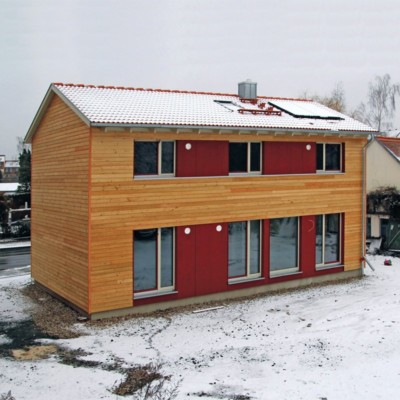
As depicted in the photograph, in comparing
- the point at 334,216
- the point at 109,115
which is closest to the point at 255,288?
the point at 334,216

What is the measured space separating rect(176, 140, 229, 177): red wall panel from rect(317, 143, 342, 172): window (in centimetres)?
444

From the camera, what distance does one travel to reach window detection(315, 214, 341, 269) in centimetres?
1850

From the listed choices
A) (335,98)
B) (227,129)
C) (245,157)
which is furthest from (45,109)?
(335,98)

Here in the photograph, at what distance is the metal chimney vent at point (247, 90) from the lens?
19969 mm

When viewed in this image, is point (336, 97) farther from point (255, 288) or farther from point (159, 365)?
point (159, 365)

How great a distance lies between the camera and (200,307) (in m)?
15.1

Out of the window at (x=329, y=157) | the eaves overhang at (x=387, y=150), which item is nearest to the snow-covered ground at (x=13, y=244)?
the window at (x=329, y=157)

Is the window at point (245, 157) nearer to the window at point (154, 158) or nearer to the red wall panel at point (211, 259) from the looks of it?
the red wall panel at point (211, 259)

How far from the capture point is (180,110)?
16.0 meters

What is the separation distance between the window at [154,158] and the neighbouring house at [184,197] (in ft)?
0.10

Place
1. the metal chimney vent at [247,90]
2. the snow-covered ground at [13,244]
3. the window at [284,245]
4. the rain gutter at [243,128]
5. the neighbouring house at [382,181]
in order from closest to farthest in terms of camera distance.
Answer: the rain gutter at [243,128] < the window at [284,245] < the metal chimney vent at [247,90] < the neighbouring house at [382,181] < the snow-covered ground at [13,244]

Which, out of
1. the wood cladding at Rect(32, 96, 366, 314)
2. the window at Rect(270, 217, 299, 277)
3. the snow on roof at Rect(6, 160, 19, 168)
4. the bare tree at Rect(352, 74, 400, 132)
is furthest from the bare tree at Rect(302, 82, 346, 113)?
the snow on roof at Rect(6, 160, 19, 168)

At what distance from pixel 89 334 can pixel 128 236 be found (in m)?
2.93

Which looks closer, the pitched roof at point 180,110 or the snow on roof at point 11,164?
the pitched roof at point 180,110
